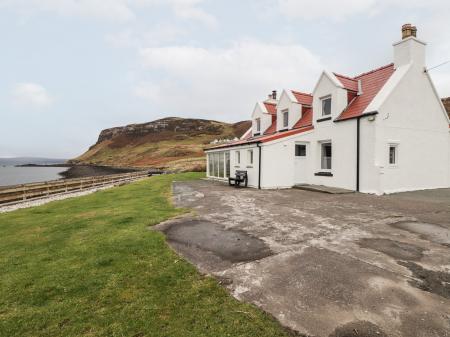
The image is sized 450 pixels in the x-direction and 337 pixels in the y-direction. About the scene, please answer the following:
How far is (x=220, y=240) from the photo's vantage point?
6.43m

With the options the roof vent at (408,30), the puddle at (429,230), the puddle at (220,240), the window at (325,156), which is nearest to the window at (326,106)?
the window at (325,156)

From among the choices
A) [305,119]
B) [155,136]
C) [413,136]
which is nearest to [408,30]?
[413,136]

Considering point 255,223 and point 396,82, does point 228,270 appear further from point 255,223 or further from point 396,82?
point 396,82

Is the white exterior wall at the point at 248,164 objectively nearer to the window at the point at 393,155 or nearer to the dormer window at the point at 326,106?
the dormer window at the point at 326,106

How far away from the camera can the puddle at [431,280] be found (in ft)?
12.8

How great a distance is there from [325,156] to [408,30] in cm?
919

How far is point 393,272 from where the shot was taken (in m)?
4.50

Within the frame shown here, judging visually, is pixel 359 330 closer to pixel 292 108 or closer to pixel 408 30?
pixel 408 30

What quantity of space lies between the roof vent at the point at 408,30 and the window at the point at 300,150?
30.0ft

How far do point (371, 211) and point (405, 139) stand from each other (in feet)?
29.6

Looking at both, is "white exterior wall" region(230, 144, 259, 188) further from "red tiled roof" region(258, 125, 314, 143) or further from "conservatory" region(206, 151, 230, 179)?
"conservatory" region(206, 151, 230, 179)

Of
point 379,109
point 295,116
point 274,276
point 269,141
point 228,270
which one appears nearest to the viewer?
point 274,276

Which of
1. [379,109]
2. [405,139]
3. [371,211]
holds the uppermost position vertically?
[379,109]

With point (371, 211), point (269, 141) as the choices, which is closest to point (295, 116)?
point (269, 141)
